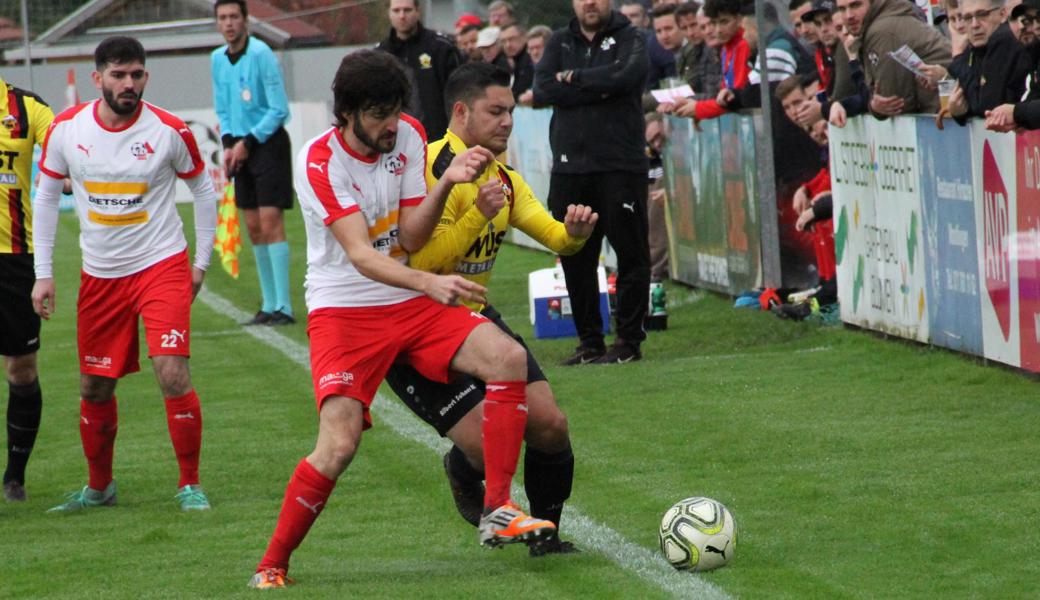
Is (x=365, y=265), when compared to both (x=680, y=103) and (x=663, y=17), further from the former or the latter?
(x=663, y=17)

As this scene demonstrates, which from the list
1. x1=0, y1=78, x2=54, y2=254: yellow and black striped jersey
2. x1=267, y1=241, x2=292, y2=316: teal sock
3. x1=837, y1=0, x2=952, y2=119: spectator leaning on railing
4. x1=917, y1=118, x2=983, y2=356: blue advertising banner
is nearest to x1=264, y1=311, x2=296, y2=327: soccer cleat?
x1=267, y1=241, x2=292, y2=316: teal sock

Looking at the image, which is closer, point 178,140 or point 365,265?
point 365,265

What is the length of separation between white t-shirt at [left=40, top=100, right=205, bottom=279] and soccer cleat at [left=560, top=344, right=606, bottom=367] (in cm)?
385

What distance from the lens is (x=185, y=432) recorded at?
24.0 feet

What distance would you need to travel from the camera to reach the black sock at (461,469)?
6.20 meters

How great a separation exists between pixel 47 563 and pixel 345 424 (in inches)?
59.7

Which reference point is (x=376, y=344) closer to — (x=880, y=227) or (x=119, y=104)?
(x=119, y=104)

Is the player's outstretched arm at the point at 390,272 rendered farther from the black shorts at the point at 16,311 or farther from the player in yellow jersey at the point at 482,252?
the black shorts at the point at 16,311

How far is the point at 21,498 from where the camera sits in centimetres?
777

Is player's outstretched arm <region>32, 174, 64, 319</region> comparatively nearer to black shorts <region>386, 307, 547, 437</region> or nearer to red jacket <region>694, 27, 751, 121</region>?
black shorts <region>386, 307, 547, 437</region>

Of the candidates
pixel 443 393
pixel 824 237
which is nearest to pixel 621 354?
pixel 824 237

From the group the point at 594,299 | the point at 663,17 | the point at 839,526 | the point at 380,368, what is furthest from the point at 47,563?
the point at 663,17

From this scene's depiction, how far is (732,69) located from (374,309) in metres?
8.01

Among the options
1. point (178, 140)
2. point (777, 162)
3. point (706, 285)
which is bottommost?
point (706, 285)
